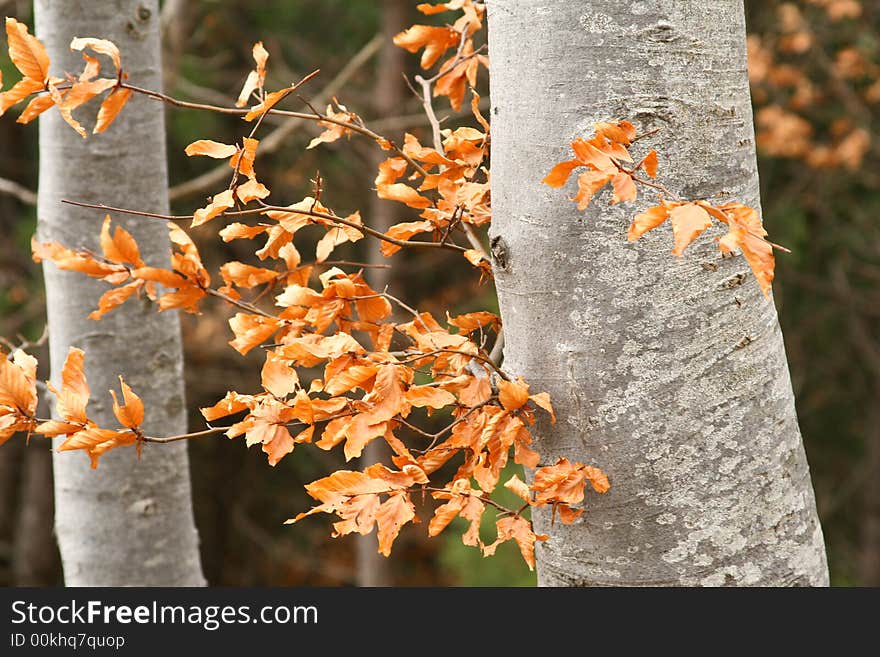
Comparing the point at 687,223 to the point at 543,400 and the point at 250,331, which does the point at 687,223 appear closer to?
the point at 543,400

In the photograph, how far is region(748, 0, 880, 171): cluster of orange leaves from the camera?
4625 mm

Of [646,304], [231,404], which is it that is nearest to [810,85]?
[646,304]

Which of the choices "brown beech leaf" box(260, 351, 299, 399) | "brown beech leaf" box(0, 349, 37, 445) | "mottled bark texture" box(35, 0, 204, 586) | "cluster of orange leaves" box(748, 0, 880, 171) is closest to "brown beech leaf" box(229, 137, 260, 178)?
"brown beech leaf" box(260, 351, 299, 399)

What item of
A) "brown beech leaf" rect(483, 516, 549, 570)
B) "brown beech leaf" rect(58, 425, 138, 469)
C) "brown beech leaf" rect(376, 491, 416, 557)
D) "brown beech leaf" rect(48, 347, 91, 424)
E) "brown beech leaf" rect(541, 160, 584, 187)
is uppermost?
"brown beech leaf" rect(541, 160, 584, 187)

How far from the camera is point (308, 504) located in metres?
6.07

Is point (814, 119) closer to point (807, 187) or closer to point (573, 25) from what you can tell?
point (807, 187)

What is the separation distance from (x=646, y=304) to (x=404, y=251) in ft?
11.8

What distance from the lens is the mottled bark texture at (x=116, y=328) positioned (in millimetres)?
1562

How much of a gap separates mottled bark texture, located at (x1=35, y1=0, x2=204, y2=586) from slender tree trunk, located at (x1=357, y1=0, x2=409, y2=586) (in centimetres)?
240

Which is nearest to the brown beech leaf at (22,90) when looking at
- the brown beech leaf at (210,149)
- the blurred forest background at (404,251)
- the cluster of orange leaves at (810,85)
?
the brown beech leaf at (210,149)

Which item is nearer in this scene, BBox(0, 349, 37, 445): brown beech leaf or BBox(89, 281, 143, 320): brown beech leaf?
BBox(0, 349, 37, 445): brown beech leaf

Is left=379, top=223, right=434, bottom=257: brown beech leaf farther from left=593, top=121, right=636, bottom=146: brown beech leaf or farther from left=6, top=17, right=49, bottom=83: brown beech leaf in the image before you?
left=6, top=17, right=49, bottom=83: brown beech leaf

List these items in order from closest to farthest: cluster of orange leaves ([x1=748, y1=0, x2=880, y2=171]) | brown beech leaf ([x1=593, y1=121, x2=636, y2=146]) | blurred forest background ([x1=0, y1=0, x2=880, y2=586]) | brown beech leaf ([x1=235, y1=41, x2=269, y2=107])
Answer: brown beech leaf ([x1=593, y1=121, x2=636, y2=146]) → brown beech leaf ([x1=235, y1=41, x2=269, y2=107]) → blurred forest background ([x1=0, y1=0, x2=880, y2=586]) → cluster of orange leaves ([x1=748, y1=0, x2=880, y2=171])

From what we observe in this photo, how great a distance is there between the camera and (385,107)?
13.5 feet
